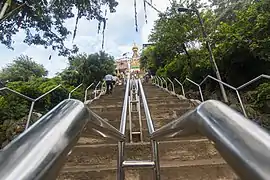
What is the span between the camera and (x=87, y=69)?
12.8 metres

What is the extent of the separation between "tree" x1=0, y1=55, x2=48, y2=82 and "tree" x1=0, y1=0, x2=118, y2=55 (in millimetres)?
7418

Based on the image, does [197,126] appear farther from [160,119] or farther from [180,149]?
[160,119]

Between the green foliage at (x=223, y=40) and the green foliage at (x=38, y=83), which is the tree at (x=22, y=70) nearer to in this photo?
the green foliage at (x=38, y=83)

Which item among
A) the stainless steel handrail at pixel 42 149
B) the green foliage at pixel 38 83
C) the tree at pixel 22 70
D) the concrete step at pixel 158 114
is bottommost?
the stainless steel handrail at pixel 42 149

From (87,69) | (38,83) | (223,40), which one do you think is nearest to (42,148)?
(223,40)

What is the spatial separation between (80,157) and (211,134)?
2009 mm

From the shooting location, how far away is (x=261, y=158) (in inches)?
12.5

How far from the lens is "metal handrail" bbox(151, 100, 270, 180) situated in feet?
1.04

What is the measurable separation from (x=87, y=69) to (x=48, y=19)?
5178mm

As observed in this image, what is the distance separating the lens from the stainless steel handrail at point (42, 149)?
12.9 inches

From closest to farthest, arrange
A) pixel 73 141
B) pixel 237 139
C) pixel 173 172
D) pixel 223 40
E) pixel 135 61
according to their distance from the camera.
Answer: pixel 237 139 → pixel 73 141 → pixel 173 172 → pixel 223 40 → pixel 135 61

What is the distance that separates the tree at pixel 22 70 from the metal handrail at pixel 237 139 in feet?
51.5

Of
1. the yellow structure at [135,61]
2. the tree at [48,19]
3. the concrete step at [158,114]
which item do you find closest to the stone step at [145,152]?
the concrete step at [158,114]

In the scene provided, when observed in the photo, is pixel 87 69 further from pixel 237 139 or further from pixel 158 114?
pixel 237 139
